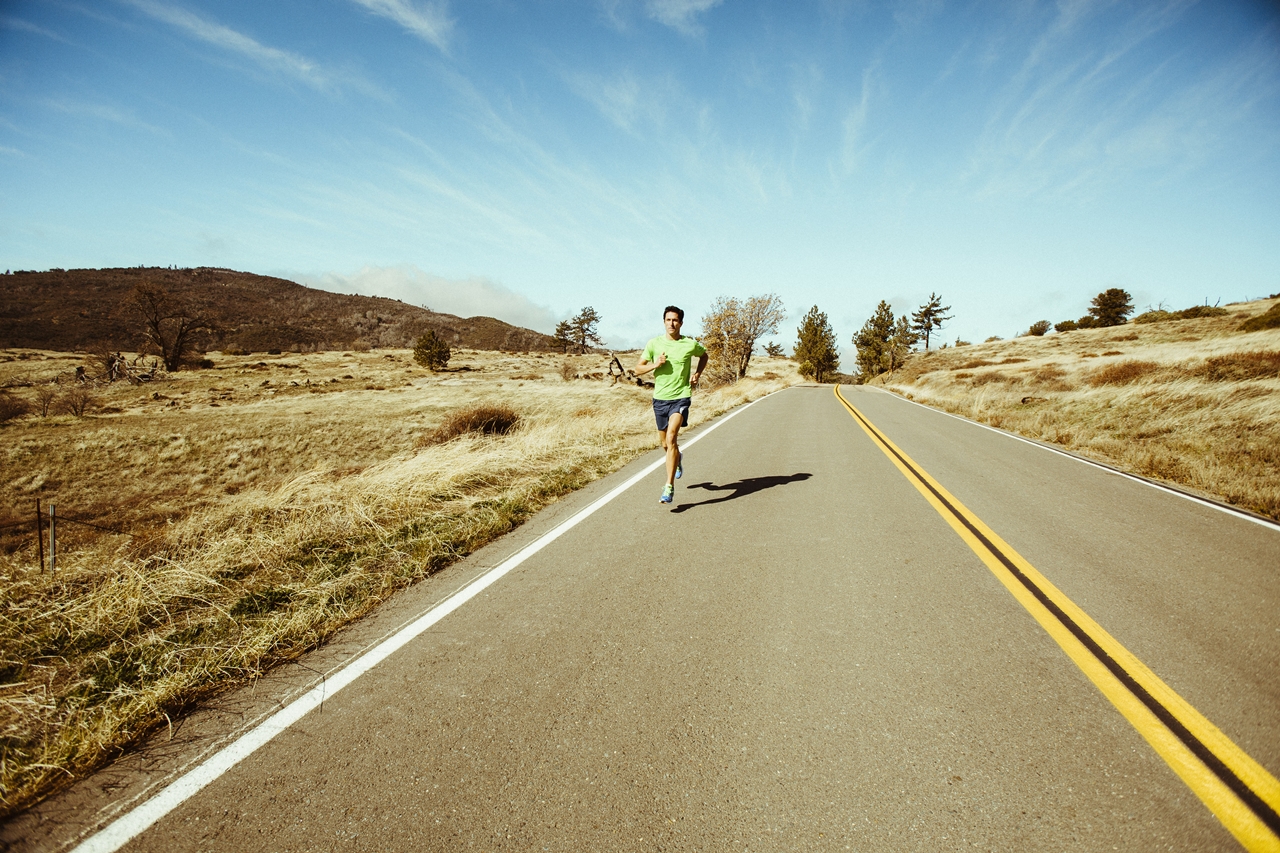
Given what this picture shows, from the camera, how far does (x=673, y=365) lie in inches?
234

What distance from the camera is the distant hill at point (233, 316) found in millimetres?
62125

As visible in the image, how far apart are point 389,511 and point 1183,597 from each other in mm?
6757

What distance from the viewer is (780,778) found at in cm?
193

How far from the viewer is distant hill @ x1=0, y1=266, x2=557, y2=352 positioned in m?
62.1

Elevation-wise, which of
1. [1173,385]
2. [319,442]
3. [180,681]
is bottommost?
[319,442]

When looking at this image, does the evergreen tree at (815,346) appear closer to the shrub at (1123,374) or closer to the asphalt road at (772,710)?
the shrub at (1123,374)

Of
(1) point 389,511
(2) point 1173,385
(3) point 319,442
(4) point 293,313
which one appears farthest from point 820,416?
(4) point 293,313

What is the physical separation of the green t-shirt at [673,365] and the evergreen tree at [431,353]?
4247cm

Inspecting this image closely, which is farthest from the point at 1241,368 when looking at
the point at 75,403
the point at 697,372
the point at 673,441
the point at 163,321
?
the point at 163,321

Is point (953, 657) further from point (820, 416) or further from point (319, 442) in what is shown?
point (319, 442)

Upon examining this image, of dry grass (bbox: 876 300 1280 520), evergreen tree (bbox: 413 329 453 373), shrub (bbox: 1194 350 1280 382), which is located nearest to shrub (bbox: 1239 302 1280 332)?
dry grass (bbox: 876 300 1280 520)

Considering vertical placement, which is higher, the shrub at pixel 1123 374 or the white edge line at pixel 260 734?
the shrub at pixel 1123 374

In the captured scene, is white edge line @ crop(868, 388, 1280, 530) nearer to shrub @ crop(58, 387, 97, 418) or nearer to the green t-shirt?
the green t-shirt

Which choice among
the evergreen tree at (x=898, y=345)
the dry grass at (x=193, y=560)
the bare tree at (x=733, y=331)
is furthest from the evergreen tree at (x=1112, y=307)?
the dry grass at (x=193, y=560)
